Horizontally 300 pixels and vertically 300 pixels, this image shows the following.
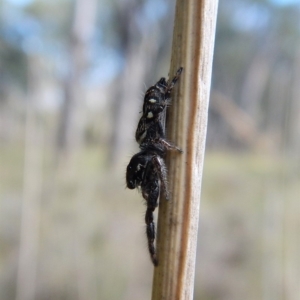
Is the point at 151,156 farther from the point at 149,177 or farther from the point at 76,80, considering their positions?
the point at 76,80

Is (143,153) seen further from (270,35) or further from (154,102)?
(270,35)

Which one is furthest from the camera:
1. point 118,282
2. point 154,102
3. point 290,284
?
point 118,282

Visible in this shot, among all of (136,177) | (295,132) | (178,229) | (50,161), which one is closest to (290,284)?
(295,132)

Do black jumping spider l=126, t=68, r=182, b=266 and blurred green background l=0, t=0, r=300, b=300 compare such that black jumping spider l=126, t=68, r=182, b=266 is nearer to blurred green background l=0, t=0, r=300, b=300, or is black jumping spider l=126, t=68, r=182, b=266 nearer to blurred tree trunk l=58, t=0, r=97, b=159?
blurred green background l=0, t=0, r=300, b=300

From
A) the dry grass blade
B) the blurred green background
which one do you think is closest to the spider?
the dry grass blade

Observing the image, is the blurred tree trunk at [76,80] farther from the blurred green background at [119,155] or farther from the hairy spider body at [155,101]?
the hairy spider body at [155,101]

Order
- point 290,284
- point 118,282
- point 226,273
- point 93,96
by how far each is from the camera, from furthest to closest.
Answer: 1. point 93,96
2. point 226,273
3. point 118,282
4. point 290,284
